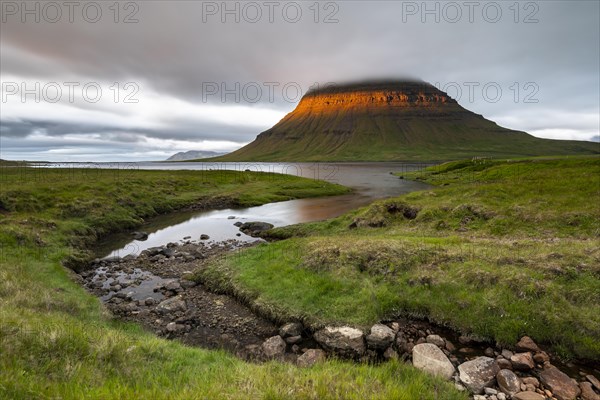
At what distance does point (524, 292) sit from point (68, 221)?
39.1 metres

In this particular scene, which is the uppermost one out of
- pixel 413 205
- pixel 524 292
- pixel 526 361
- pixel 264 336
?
pixel 413 205

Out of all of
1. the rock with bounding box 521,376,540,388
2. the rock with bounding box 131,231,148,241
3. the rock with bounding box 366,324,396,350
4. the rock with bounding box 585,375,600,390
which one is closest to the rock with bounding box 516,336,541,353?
the rock with bounding box 585,375,600,390

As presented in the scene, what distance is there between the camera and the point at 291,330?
1385cm

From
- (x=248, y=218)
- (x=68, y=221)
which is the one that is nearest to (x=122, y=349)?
(x=68, y=221)

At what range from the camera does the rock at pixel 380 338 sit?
12266mm

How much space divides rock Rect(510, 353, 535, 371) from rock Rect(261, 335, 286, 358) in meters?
8.19

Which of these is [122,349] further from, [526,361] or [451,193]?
[451,193]

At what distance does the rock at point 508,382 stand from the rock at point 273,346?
24.5 ft

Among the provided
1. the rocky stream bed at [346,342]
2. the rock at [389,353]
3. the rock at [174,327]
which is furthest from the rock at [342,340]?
the rock at [174,327]

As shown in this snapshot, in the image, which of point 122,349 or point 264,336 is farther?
point 264,336

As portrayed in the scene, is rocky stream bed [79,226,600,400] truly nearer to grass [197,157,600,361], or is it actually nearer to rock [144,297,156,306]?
rock [144,297,156,306]

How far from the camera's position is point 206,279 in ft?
68.0

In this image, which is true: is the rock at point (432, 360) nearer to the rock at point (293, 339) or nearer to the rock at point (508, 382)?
the rock at point (508, 382)

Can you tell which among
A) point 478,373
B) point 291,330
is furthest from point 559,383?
point 291,330
